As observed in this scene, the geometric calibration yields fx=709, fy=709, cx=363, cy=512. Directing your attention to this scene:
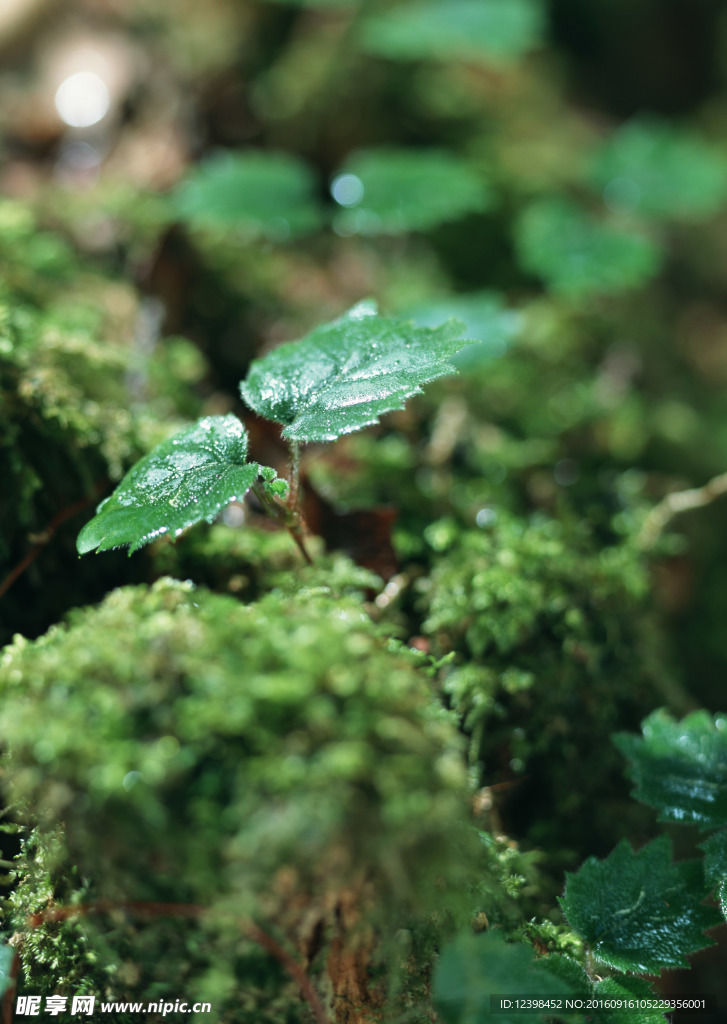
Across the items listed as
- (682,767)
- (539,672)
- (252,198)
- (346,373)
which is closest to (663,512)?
(539,672)

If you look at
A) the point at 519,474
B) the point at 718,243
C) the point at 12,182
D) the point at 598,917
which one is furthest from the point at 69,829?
the point at 718,243

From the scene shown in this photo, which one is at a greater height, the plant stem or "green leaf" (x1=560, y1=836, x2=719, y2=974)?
the plant stem

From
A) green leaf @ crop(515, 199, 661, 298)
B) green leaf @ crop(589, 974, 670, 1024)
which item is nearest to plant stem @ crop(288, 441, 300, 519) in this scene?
green leaf @ crop(589, 974, 670, 1024)

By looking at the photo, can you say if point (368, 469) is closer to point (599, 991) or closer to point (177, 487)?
point (177, 487)

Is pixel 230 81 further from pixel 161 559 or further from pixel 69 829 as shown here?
pixel 69 829

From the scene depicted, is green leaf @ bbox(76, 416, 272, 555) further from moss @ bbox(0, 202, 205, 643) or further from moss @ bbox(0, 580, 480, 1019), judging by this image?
moss @ bbox(0, 202, 205, 643)

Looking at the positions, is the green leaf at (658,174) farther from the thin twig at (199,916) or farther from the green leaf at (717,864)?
the thin twig at (199,916)

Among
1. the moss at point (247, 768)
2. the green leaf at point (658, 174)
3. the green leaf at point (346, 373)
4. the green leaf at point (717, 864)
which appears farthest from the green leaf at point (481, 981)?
the green leaf at point (658, 174)
